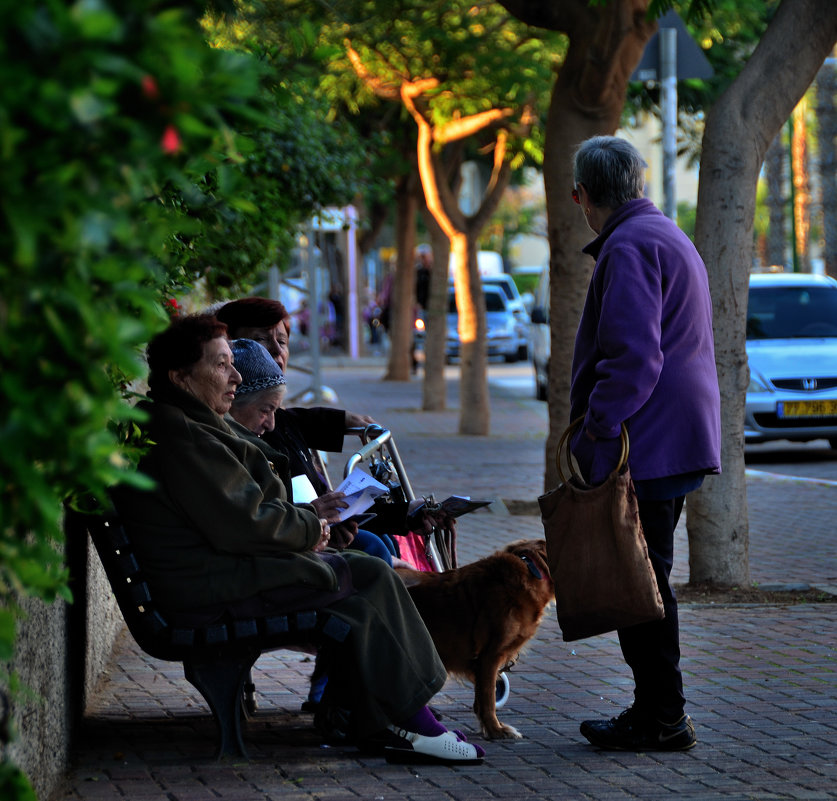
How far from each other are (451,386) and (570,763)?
23150mm

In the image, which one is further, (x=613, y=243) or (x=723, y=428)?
(x=723, y=428)

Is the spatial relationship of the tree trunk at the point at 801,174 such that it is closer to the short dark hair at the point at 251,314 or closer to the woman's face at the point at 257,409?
the short dark hair at the point at 251,314

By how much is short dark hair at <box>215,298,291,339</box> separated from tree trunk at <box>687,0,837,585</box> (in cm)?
249

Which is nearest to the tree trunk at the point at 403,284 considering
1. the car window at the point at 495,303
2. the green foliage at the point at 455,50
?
the green foliage at the point at 455,50

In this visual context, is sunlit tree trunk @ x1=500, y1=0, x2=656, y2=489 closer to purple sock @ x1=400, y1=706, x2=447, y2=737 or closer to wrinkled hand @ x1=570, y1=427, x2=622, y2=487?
wrinkled hand @ x1=570, y1=427, x2=622, y2=487

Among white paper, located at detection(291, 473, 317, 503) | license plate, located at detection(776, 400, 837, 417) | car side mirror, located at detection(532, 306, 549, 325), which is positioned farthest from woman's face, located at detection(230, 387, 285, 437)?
car side mirror, located at detection(532, 306, 549, 325)

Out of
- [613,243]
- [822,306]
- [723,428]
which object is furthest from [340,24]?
[613,243]

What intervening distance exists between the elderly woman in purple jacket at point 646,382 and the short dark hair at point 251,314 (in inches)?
67.5

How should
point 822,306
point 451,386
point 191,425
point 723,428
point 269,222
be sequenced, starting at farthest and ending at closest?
point 451,386, point 822,306, point 269,222, point 723,428, point 191,425

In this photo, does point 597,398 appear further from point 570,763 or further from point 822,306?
point 822,306

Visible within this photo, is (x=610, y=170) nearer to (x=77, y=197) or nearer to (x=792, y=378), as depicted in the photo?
(x=77, y=197)

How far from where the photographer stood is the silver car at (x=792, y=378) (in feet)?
45.7

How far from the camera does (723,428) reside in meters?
7.29

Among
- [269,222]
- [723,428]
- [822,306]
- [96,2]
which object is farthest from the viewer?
[822,306]
